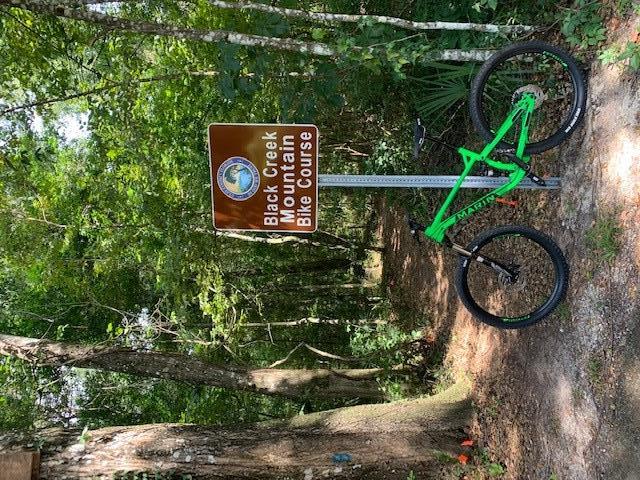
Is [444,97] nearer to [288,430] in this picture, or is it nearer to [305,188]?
[305,188]

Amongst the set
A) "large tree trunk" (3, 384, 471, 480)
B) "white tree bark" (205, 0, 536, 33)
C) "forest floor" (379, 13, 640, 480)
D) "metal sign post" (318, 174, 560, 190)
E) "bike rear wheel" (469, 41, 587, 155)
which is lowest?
"large tree trunk" (3, 384, 471, 480)

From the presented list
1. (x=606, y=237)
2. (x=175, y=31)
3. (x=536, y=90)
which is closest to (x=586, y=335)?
(x=606, y=237)

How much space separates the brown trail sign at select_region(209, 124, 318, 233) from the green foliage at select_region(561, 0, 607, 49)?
2.32m

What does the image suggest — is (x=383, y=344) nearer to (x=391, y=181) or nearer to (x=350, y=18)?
(x=391, y=181)

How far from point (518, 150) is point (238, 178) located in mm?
2249

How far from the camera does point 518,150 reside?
168 inches

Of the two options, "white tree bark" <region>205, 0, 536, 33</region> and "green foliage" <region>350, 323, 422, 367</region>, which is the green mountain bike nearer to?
"white tree bark" <region>205, 0, 536, 33</region>

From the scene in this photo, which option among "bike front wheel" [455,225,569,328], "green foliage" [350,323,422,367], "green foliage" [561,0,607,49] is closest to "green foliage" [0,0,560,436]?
"green foliage" [350,323,422,367]

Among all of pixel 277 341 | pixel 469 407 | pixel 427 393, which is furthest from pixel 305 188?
pixel 277 341

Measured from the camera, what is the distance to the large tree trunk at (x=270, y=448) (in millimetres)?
4875

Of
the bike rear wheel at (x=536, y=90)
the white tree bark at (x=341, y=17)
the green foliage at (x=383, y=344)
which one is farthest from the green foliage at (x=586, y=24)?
the green foliage at (x=383, y=344)

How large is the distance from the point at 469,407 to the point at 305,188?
3598 mm

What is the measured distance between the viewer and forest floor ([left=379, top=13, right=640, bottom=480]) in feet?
13.2

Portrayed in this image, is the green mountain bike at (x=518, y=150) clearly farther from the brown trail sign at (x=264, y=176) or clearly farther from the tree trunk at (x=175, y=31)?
the tree trunk at (x=175, y=31)
